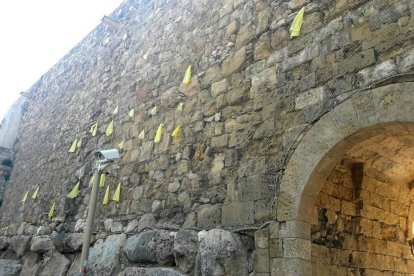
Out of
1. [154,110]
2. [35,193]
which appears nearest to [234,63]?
[154,110]

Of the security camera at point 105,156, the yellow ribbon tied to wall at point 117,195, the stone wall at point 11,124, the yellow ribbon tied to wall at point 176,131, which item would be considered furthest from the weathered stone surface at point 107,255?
the stone wall at point 11,124

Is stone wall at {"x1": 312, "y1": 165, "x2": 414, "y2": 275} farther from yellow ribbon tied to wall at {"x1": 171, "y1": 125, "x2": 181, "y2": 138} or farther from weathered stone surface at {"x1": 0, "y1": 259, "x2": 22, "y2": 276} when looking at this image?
weathered stone surface at {"x1": 0, "y1": 259, "x2": 22, "y2": 276}

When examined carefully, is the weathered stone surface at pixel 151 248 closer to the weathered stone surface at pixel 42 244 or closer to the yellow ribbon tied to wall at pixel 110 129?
the yellow ribbon tied to wall at pixel 110 129

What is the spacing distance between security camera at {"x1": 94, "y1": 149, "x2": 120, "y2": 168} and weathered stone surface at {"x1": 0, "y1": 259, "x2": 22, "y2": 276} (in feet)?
10.6

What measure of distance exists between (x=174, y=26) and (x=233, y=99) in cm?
179

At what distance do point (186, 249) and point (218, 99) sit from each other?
1.41 meters

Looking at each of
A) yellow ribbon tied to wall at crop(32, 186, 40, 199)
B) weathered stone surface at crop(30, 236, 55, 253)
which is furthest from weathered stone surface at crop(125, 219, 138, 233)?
yellow ribbon tied to wall at crop(32, 186, 40, 199)

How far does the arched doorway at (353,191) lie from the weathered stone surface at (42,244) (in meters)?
3.92

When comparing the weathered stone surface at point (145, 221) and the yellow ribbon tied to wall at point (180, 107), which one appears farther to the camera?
the yellow ribbon tied to wall at point (180, 107)

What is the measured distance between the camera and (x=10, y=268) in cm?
598

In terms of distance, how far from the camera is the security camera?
3.81m

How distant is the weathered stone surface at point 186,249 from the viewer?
330cm

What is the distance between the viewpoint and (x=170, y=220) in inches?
151

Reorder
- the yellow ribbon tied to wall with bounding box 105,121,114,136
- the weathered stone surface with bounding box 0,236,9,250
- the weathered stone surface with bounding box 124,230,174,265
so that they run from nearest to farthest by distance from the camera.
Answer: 1. the weathered stone surface with bounding box 124,230,174,265
2. the yellow ribbon tied to wall with bounding box 105,121,114,136
3. the weathered stone surface with bounding box 0,236,9,250
